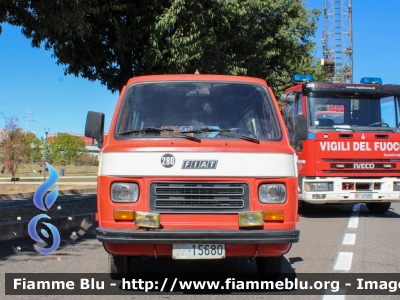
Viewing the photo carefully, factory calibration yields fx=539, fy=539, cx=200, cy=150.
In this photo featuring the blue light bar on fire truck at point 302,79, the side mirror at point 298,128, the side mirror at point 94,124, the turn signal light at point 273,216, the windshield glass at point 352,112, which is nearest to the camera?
the turn signal light at point 273,216

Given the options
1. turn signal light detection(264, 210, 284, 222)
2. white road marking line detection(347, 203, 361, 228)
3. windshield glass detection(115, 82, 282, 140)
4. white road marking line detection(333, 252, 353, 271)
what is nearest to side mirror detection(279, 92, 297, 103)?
white road marking line detection(347, 203, 361, 228)

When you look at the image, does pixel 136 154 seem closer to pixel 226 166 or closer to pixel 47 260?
pixel 226 166

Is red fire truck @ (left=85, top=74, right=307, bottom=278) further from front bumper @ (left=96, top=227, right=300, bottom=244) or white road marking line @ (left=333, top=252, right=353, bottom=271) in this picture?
white road marking line @ (left=333, top=252, right=353, bottom=271)

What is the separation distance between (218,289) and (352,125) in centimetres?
685

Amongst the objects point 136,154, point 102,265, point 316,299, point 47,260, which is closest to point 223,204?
point 136,154

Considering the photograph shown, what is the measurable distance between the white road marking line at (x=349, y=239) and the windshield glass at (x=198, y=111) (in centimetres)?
349

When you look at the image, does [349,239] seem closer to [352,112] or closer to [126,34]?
[352,112]

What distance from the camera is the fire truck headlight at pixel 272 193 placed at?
5215 mm

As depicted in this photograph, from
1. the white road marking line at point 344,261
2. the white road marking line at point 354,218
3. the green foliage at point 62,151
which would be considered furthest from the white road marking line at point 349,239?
the green foliage at point 62,151

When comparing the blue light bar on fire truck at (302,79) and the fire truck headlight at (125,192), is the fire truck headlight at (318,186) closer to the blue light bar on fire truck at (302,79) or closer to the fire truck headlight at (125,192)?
the blue light bar on fire truck at (302,79)

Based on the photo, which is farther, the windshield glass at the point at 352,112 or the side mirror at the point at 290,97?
Result: the windshield glass at the point at 352,112

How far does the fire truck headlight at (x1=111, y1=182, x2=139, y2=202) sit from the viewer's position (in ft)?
17.0

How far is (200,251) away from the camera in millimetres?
5035

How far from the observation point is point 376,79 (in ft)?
39.9
